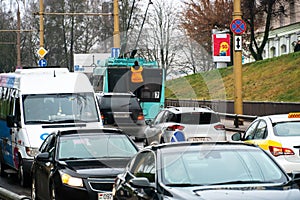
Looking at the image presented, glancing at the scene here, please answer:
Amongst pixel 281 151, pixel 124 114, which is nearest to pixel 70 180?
pixel 281 151

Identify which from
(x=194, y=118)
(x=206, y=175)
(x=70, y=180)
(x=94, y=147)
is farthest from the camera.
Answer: (x=194, y=118)

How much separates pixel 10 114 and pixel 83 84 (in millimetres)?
2024

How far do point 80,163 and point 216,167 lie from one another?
13.3ft

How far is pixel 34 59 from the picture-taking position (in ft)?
232

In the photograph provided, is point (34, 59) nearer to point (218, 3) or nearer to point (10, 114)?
point (218, 3)

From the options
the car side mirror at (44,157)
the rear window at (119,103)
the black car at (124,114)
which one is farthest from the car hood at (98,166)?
the rear window at (119,103)

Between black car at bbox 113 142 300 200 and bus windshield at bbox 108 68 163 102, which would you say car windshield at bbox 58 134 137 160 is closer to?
black car at bbox 113 142 300 200

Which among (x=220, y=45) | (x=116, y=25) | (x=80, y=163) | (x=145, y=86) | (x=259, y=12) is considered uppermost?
(x=259, y=12)

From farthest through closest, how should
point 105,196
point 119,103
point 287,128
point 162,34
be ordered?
point 162,34 → point 119,103 → point 287,128 → point 105,196

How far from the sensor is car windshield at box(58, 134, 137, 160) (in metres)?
13.0

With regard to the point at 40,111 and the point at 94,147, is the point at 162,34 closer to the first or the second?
the point at 40,111

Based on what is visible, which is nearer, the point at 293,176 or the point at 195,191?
the point at 195,191

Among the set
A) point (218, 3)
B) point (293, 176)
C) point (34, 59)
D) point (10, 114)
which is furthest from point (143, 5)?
point (293, 176)

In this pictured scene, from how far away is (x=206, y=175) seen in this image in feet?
28.3
